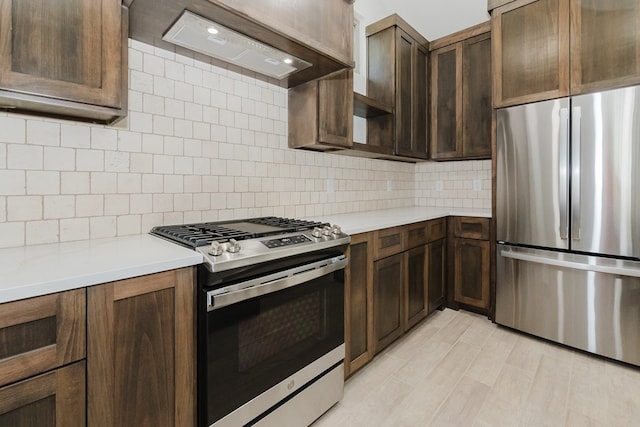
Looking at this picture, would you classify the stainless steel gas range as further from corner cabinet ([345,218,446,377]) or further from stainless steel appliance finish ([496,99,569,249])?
stainless steel appliance finish ([496,99,569,249])

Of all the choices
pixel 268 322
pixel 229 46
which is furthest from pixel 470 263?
pixel 229 46

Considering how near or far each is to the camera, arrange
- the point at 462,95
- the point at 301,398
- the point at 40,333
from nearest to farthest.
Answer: the point at 40,333, the point at 301,398, the point at 462,95

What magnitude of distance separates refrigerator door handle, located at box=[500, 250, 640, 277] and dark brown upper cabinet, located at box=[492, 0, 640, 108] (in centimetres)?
118

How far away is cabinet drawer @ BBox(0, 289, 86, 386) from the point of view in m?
0.77

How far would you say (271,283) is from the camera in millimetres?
1289

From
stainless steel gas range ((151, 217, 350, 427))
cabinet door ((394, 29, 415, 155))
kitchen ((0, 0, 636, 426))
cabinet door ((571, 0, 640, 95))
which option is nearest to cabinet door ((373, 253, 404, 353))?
stainless steel gas range ((151, 217, 350, 427))

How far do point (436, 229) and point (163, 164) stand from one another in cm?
222

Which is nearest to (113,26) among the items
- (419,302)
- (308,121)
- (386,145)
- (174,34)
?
(174,34)

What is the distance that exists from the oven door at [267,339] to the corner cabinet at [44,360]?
362mm

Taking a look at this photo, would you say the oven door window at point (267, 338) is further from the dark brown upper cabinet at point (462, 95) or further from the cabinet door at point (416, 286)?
the dark brown upper cabinet at point (462, 95)

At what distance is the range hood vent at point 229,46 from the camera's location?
141 centimetres

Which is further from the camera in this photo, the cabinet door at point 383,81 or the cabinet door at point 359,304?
the cabinet door at point 383,81

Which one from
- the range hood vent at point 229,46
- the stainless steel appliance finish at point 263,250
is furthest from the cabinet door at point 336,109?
the stainless steel appliance finish at point 263,250

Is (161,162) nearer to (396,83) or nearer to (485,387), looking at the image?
(396,83)
